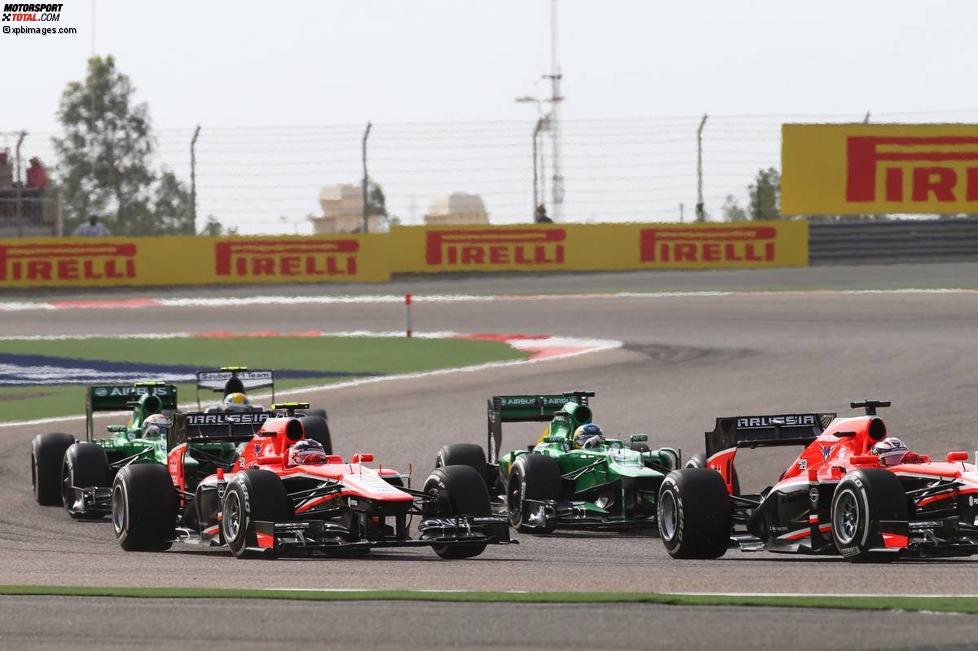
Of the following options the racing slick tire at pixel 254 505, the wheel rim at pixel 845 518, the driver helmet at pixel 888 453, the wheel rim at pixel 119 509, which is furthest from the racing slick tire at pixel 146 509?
the driver helmet at pixel 888 453

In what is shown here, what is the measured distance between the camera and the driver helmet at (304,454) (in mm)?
13727

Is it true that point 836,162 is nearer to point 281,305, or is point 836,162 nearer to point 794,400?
point 281,305

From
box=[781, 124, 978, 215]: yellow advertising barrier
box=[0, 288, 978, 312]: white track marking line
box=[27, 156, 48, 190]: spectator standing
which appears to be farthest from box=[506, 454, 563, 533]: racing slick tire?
box=[27, 156, 48, 190]: spectator standing

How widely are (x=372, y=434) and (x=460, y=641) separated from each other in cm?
1205

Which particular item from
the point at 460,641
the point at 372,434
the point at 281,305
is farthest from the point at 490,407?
the point at 281,305

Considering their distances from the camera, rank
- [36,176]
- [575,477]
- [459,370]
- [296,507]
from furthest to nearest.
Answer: [36,176] < [459,370] < [575,477] < [296,507]

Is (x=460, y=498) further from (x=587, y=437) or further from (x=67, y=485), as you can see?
(x=67, y=485)

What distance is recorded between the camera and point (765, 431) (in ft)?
45.5

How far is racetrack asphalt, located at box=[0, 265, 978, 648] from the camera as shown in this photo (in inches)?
427

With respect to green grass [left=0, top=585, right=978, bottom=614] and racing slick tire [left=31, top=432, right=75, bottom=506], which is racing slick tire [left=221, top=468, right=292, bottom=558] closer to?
green grass [left=0, top=585, right=978, bottom=614]

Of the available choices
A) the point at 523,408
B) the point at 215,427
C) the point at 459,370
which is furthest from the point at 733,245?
the point at 215,427

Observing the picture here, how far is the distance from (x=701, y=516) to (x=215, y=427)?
485 centimetres

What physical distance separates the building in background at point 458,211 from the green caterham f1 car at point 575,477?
73.5 ft

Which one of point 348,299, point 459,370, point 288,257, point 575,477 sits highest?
point 288,257
